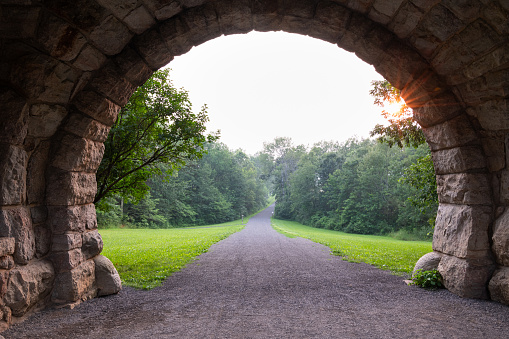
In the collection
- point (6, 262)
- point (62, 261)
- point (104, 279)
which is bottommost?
point (104, 279)

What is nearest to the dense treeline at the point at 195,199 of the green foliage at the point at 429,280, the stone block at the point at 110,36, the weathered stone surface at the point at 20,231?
the weathered stone surface at the point at 20,231

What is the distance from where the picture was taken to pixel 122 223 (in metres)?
30.6

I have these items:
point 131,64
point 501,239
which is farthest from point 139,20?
point 501,239

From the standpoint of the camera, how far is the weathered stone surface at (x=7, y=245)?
12.1 feet

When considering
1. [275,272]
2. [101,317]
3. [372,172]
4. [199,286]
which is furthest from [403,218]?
[101,317]

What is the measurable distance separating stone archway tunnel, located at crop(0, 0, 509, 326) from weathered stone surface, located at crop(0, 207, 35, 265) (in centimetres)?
2

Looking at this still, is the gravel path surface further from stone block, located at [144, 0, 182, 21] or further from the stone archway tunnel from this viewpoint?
stone block, located at [144, 0, 182, 21]

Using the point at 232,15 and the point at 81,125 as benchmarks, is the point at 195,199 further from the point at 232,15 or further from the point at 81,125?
the point at 232,15

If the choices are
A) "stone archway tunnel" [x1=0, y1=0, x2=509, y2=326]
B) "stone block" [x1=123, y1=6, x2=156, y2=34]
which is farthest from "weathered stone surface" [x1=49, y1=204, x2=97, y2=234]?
"stone block" [x1=123, y1=6, x2=156, y2=34]

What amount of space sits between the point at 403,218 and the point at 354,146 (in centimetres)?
3021

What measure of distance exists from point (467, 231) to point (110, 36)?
673cm

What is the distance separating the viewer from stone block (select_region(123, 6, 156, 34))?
4055 mm

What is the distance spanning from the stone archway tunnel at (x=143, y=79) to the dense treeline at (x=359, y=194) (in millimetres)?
17523

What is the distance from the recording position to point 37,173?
177 inches
